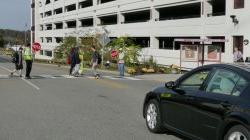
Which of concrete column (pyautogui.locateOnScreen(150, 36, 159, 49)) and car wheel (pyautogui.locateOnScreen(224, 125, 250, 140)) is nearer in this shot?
car wheel (pyautogui.locateOnScreen(224, 125, 250, 140))

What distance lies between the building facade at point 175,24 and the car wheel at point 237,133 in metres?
24.7

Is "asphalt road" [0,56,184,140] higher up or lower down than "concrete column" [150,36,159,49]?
lower down

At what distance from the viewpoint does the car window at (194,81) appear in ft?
26.3

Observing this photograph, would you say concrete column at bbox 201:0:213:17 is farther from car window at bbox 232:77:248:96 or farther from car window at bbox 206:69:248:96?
car window at bbox 232:77:248:96

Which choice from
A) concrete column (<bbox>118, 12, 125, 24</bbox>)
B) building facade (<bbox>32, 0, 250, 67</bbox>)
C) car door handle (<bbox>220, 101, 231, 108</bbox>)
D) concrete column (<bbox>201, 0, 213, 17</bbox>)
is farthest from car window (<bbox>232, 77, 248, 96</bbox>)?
concrete column (<bbox>118, 12, 125, 24</bbox>)

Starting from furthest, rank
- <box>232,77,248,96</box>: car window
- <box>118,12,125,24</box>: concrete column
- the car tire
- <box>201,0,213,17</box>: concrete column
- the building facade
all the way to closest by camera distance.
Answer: <box>118,12,125,24</box>: concrete column < <box>201,0,213,17</box>: concrete column < the building facade < the car tire < <box>232,77,248,96</box>: car window

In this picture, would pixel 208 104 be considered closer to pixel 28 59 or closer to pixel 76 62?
pixel 28 59

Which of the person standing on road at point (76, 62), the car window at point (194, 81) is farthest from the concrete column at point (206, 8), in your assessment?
the car window at point (194, 81)


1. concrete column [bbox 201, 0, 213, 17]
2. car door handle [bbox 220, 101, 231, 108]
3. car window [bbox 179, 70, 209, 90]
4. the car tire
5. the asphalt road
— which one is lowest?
the asphalt road

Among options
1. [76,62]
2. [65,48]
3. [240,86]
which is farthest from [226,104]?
[65,48]

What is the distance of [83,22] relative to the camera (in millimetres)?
81062

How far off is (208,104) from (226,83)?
371 mm

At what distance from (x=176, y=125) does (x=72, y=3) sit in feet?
251

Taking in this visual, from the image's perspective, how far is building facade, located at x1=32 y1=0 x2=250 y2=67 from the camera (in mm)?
35031
